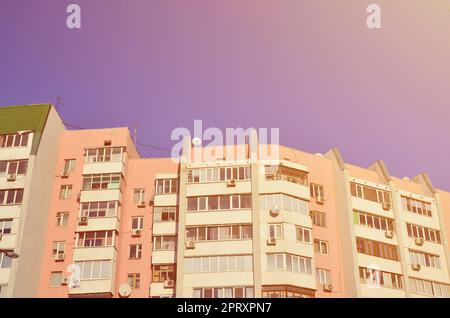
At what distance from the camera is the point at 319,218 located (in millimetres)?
56031

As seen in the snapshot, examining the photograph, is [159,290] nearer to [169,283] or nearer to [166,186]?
[169,283]

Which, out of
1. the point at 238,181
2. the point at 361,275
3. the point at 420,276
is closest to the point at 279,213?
the point at 238,181

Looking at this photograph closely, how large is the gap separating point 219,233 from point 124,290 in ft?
31.7

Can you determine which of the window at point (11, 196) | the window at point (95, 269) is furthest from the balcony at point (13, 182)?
the window at point (95, 269)

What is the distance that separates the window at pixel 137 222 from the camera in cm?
5500

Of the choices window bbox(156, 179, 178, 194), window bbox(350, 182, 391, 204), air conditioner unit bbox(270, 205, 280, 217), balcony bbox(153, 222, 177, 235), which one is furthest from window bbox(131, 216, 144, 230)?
window bbox(350, 182, 391, 204)

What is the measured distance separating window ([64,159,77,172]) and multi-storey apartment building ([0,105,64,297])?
1148 millimetres

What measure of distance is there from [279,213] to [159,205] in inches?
445

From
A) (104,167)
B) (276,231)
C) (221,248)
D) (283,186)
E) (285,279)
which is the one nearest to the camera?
(285,279)

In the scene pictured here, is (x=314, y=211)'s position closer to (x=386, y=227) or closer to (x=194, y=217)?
(x=386, y=227)

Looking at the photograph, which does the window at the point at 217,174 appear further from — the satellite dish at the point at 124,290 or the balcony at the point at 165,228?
the satellite dish at the point at 124,290

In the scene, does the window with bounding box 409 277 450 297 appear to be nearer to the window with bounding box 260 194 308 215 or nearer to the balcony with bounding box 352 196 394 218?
the balcony with bounding box 352 196 394 218

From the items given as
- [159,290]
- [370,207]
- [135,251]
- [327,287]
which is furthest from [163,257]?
[370,207]

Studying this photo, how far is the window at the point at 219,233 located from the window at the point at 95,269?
7.58 m
